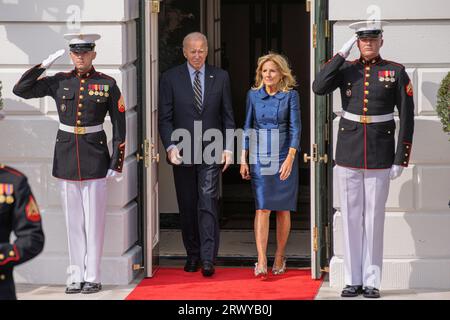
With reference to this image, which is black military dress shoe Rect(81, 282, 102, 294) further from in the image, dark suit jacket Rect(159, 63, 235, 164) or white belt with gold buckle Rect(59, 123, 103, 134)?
dark suit jacket Rect(159, 63, 235, 164)

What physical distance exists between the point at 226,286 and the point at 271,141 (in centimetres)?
116

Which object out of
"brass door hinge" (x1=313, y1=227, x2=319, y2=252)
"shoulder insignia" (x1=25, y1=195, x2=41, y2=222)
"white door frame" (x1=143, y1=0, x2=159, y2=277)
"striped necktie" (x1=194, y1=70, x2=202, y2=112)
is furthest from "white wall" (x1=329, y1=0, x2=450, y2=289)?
"shoulder insignia" (x1=25, y1=195, x2=41, y2=222)

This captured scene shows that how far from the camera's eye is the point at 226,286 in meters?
9.84

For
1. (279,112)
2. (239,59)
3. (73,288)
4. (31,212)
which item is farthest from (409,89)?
(239,59)

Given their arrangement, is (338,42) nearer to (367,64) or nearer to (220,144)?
(367,64)

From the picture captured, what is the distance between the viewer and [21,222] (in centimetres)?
612

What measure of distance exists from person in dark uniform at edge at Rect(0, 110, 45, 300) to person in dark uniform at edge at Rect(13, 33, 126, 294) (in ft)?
10.3

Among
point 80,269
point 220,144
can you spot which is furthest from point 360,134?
point 80,269

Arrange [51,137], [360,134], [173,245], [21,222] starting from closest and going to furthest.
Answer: [21,222], [360,134], [51,137], [173,245]

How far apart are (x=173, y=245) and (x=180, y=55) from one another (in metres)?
1.72

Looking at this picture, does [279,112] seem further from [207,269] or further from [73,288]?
[73,288]

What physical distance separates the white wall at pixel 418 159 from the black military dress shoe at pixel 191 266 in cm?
126

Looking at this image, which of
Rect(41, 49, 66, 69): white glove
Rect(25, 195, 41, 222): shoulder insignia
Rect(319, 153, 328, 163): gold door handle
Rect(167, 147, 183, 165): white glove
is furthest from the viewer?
Rect(167, 147, 183, 165): white glove

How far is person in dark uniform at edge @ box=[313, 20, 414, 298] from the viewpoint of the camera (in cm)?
914
